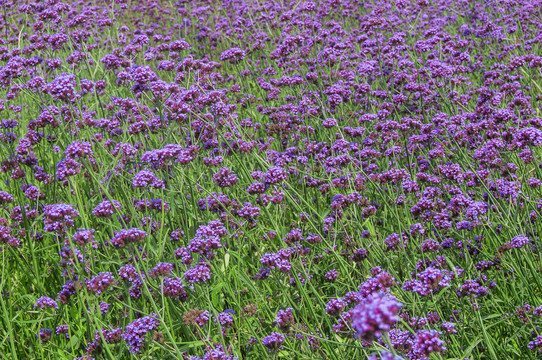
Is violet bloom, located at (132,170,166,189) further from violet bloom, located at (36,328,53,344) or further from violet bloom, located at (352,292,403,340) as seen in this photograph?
violet bloom, located at (352,292,403,340)

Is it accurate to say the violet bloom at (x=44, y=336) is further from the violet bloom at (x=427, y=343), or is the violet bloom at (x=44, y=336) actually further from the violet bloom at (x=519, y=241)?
the violet bloom at (x=519, y=241)

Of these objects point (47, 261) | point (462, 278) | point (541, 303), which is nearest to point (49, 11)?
point (47, 261)

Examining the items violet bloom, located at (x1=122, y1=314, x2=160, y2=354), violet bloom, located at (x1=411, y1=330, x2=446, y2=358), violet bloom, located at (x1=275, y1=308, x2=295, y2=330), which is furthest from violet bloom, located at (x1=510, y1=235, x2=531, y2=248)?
violet bloom, located at (x1=122, y1=314, x2=160, y2=354)

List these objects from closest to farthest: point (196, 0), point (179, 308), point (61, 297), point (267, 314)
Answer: point (61, 297) < point (179, 308) < point (267, 314) < point (196, 0)

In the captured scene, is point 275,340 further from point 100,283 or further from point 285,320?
point 100,283

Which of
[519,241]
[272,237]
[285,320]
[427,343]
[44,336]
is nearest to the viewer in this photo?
[427,343]

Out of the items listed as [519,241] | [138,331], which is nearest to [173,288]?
[138,331]

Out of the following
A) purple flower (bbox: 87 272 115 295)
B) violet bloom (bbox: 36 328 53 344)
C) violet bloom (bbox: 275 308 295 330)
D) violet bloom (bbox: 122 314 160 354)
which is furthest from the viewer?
violet bloom (bbox: 36 328 53 344)

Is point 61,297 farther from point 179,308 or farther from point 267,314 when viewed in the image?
point 267,314

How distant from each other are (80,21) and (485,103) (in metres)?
4.32

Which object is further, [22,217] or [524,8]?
[524,8]

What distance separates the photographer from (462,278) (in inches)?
115

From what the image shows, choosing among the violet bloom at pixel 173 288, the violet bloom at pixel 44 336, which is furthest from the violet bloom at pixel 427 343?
the violet bloom at pixel 44 336

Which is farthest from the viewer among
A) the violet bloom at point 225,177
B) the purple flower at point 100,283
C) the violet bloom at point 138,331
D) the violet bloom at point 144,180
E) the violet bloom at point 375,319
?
the violet bloom at point 225,177
